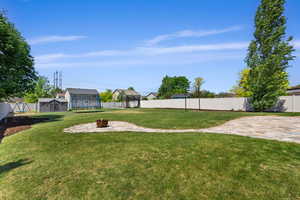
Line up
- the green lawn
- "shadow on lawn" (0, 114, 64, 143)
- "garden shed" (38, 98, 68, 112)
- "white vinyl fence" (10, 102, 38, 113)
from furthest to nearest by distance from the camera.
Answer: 1. "white vinyl fence" (10, 102, 38, 113)
2. "garden shed" (38, 98, 68, 112)
3. "shadow on lawn" (0, 114, 64, 143)
4. the green lawn

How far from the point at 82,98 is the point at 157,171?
44221 mm

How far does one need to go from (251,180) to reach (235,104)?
64.5 feet

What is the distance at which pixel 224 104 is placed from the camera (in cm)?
2211

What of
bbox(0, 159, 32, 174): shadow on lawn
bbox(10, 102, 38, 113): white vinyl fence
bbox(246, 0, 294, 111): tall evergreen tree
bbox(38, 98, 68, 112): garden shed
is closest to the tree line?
bbox(246, 0, 294, 111): tall evergreen tree

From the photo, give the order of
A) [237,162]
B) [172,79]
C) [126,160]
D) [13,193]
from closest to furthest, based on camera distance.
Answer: [13,193]
[237,162]
[126,160]
[172,79]

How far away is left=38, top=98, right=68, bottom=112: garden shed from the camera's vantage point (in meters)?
32.2

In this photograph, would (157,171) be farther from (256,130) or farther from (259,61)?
(259,61)

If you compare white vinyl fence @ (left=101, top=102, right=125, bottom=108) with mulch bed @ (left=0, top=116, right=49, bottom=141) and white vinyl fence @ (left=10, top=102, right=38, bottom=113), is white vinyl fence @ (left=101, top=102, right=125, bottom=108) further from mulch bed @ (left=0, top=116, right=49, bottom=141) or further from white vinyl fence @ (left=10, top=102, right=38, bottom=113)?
mulch bed @ (left=0, top=116, right=49, bottom=141)

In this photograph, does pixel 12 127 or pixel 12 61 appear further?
pixel 12 61

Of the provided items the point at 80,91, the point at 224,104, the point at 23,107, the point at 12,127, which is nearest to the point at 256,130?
the point at 224,104

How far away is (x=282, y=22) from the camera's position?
16453 millimetres

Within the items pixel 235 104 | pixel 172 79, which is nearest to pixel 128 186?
pixel 235 104

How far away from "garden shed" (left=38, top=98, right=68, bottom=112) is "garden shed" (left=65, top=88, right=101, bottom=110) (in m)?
4.58

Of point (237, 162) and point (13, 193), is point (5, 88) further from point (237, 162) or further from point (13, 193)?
point (237, 162)
